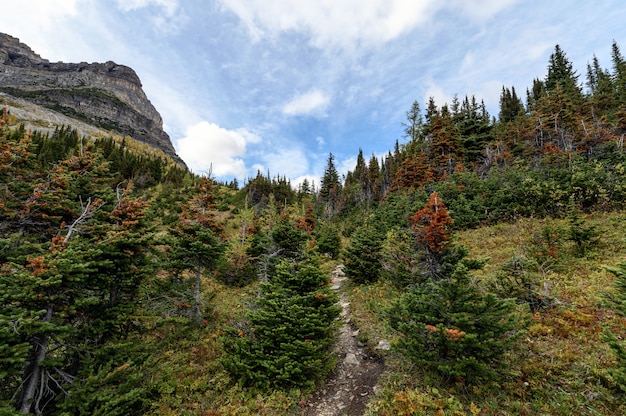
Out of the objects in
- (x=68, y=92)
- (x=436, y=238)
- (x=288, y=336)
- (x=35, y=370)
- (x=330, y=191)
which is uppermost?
(x=68, y=92)

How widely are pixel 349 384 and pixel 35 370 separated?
29.5 ft

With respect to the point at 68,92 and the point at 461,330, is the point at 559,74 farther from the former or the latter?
the point at 68,92

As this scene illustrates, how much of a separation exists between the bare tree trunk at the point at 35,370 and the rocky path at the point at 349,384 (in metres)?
6.98

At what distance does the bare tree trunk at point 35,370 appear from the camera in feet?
19.4

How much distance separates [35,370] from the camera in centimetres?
620

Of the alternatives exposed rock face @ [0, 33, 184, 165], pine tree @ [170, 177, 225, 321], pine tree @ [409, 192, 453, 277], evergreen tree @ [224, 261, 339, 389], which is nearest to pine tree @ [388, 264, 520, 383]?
evergreen tree @ [224, 261, 339, 389]

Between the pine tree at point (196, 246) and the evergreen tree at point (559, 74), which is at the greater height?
the evergreen tree at point (559, 74)

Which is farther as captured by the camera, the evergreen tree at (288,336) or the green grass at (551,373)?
the evergreen tree at (288,336)

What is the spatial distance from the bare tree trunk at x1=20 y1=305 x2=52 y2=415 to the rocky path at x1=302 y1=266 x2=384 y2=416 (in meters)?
6.98

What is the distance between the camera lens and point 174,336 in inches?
515

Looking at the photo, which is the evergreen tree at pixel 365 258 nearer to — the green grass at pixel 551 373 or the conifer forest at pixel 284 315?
the conifer forest at pixel 284 315

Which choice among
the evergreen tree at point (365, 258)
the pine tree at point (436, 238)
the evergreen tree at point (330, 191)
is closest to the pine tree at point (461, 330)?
the pine tree at point (436, 238)

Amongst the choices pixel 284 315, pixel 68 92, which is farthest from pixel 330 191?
pixel 68 92

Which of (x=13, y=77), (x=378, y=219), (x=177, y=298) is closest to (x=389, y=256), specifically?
(x=177, y=298)
